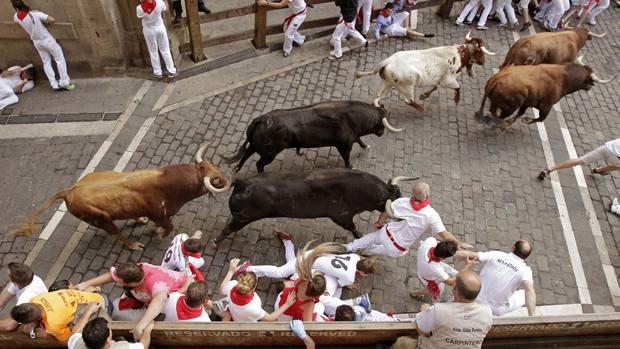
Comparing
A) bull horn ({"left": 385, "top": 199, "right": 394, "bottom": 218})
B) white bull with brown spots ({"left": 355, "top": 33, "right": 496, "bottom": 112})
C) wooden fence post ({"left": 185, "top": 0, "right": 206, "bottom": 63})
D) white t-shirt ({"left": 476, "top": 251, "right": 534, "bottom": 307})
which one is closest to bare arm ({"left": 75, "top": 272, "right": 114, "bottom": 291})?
bull horn ({"left": 385, "top": 199, "right": 394, "bottom": 218})

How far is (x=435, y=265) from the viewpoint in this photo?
5.40m

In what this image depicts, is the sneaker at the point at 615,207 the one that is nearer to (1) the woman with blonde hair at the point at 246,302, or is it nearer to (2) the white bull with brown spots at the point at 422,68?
(2) the white bull with brown spots at the point at 422,68

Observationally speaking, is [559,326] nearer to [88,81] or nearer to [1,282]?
[1,282]

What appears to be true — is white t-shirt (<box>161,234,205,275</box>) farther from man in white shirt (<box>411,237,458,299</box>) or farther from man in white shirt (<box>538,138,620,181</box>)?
man in white shirt (<box>538,138,620,181</box>)

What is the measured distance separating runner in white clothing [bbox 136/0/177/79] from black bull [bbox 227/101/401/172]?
3088mm

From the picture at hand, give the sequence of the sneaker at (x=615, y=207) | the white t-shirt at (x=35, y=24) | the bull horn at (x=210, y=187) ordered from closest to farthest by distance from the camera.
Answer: the bull horn at (x=210, y=187) < the sneaker at (x=615, y=207) < the white t-shirt at (x=35, y=24)

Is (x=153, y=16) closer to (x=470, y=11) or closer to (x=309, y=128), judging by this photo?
(x=309, y=128)

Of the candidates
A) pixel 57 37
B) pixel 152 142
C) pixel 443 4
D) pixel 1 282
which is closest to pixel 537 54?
pixel 443 4

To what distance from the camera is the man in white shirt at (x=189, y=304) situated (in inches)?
172

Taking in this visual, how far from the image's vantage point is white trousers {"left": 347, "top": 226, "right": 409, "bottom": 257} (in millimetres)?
5859

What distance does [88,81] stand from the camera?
9117 millimetres

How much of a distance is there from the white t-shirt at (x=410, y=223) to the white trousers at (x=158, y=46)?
567 centimetres

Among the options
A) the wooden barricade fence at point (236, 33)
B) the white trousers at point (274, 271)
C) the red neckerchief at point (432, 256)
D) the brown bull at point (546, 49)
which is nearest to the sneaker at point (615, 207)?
the brown bull at point (546, 49)

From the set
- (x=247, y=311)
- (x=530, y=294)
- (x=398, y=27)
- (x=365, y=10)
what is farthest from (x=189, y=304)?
(x=398, y=27)
